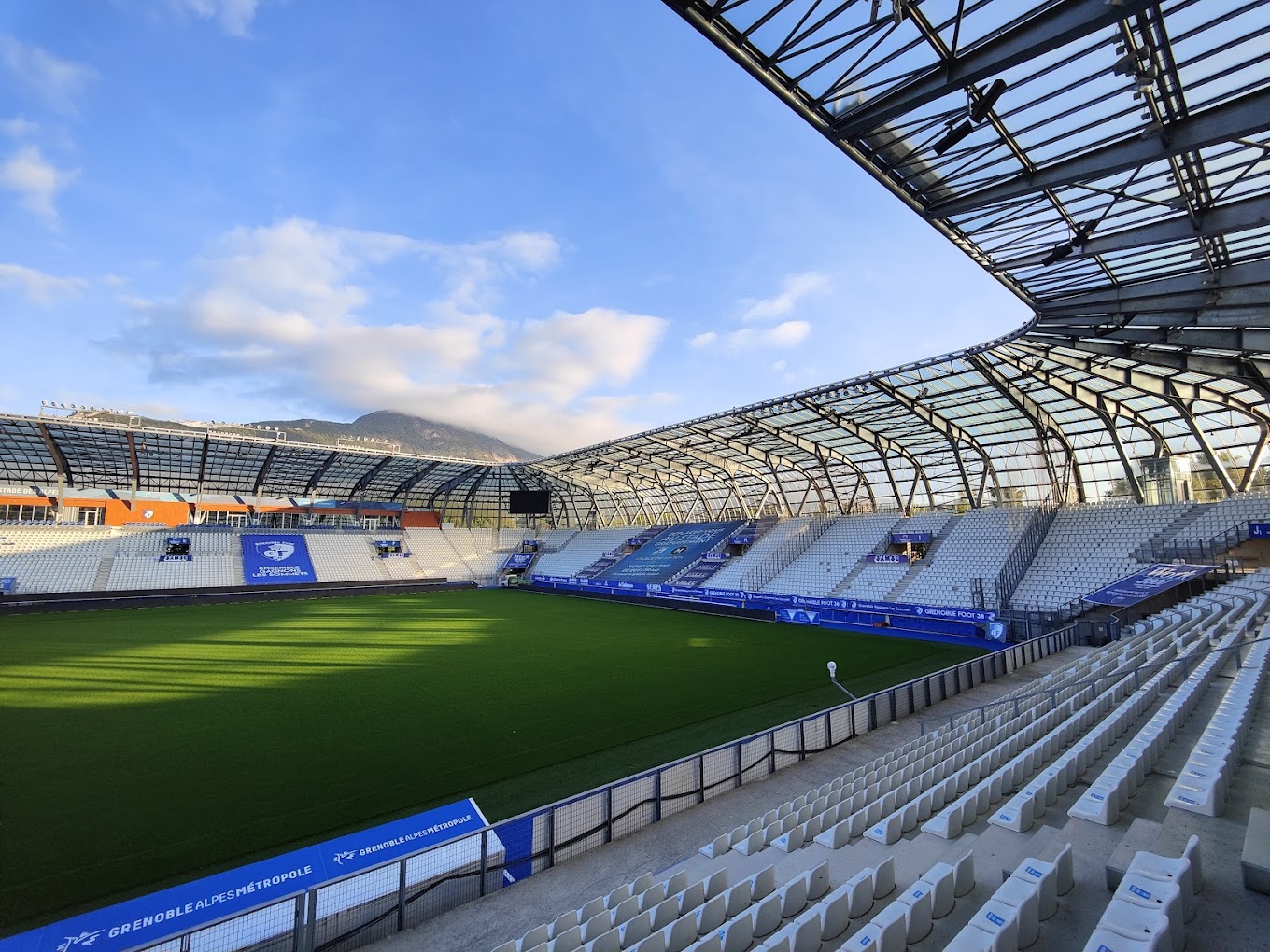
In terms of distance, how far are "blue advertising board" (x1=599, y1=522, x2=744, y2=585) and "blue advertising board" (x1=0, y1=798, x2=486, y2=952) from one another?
36.7 metres

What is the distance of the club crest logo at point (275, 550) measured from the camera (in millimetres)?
45219

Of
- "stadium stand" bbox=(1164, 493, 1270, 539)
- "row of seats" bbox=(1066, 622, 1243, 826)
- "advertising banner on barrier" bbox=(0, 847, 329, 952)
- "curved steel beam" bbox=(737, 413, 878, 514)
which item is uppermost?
"curved steel beam" bbox=(737, 413, 878, 514)

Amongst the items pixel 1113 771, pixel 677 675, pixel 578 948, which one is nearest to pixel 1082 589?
pixel 677 675

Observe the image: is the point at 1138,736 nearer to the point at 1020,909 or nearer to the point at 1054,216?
the point at 1020,909

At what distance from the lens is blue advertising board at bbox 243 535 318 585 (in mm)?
43438

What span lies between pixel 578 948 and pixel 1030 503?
35655mm

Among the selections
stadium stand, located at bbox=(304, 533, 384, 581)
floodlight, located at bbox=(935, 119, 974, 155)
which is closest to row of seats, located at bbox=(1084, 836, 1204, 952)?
floodlight, located at bbox=(935, 119, 974, 155)

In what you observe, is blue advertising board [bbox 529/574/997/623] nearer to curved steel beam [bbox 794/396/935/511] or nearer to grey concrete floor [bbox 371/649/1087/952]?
curved steel beam [bbox 794/396/935/511]

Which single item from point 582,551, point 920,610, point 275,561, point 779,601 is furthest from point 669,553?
point 275,561

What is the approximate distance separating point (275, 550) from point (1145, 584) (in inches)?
2078

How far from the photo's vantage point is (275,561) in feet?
148

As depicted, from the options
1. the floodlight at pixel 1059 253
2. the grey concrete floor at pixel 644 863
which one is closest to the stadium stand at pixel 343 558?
the grey concrete floor at pixel 644 863

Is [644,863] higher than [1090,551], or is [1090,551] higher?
[1090,551]

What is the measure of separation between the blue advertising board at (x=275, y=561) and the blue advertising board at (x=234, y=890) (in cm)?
4140
